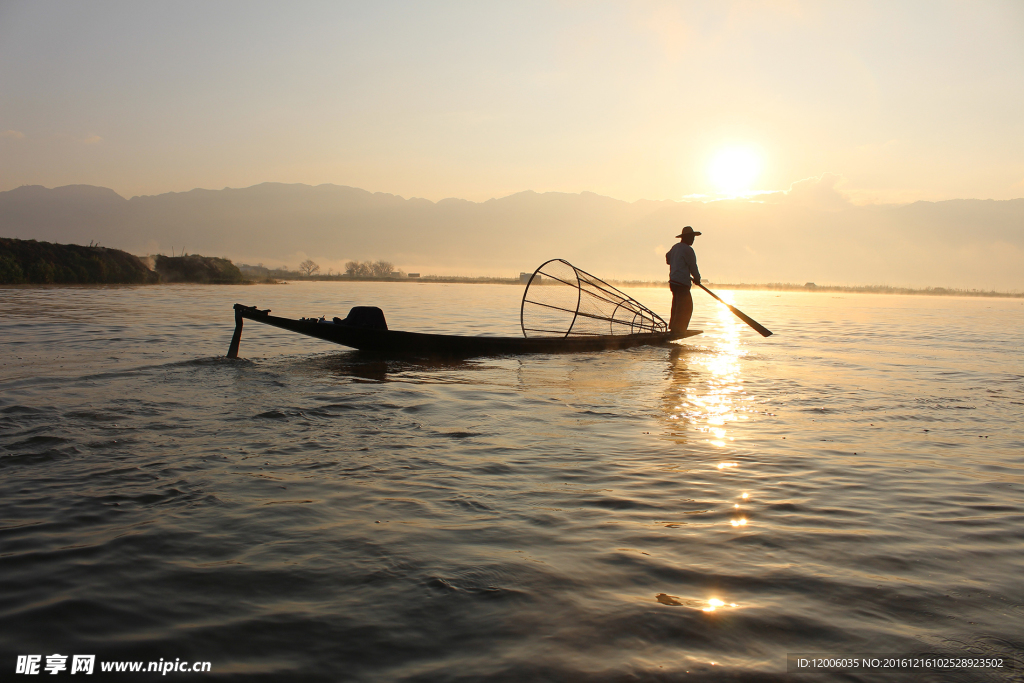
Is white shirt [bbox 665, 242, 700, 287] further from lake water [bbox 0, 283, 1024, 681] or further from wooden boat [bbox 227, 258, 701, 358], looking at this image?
lake water [bbox 0, 283, 1024, 681]

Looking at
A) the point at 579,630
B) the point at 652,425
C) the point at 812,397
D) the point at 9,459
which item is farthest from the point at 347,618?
the point at 812,397

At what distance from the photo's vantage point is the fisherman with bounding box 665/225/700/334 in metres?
14.5

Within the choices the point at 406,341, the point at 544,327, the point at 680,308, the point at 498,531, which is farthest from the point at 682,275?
the point at 498,531

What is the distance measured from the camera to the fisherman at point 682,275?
571 inches

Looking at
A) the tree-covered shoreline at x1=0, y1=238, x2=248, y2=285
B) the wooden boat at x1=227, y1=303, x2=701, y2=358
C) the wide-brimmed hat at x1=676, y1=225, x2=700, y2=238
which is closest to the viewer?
the wooden boat at x1=227, y1=303, x2=701, y2=358

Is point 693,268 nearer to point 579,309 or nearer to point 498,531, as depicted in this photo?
point 579,309

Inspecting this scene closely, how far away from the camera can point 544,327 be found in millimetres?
15594

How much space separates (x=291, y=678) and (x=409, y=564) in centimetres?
91

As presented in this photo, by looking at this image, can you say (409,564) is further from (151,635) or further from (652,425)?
(652,425)

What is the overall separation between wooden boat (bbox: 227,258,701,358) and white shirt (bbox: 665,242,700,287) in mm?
1364

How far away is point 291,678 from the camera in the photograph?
224 centimetres

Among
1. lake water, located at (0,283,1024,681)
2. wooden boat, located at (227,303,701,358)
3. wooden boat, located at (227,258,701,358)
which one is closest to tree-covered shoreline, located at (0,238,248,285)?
wooden boat, located at (227,258,701,358)

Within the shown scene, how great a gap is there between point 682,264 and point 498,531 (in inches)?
483

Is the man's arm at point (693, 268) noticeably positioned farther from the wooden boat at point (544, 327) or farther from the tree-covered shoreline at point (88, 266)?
the tree-covered shoreline at point (88, 266)
